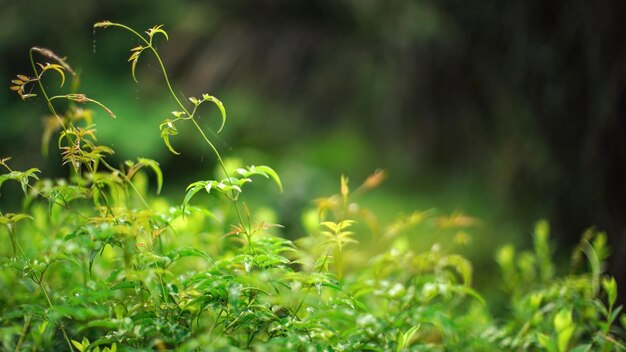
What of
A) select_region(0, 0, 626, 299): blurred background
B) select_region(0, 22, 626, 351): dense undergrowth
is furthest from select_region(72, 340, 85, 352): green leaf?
select_region(0, 0, 626, 299): blurred background

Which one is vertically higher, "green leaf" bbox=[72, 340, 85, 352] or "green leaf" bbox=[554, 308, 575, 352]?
"green leaf" bbox=[554, 308, 575, 352]

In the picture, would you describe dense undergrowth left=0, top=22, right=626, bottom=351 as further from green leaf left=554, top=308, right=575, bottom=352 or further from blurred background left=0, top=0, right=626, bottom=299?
blurred background left=0, top=0, right=626, bottom=299

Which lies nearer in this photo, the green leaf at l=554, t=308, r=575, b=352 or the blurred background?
the green leaf at l=554, t=308, r=575, b=352

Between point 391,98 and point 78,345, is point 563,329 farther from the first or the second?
point 391,98

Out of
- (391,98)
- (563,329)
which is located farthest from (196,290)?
(391,98)

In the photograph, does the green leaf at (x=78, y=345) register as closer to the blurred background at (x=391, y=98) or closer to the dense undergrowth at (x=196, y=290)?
the dense undergrowth at (x=196, y=290)

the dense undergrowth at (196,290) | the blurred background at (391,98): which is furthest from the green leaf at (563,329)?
the blurred background at (391,98)

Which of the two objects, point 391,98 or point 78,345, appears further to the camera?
point 391,98

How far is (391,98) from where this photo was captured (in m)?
4.09

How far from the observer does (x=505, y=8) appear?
2.63 m

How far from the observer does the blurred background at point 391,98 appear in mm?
2434

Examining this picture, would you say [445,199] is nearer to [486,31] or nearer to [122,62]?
[486,31]

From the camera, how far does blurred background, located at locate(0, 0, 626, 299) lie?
243 centimetres

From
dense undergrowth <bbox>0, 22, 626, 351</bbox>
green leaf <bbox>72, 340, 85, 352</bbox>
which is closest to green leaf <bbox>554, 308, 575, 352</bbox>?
dense undergrowth <bbox>0, 22, 626, 351</bbox>
